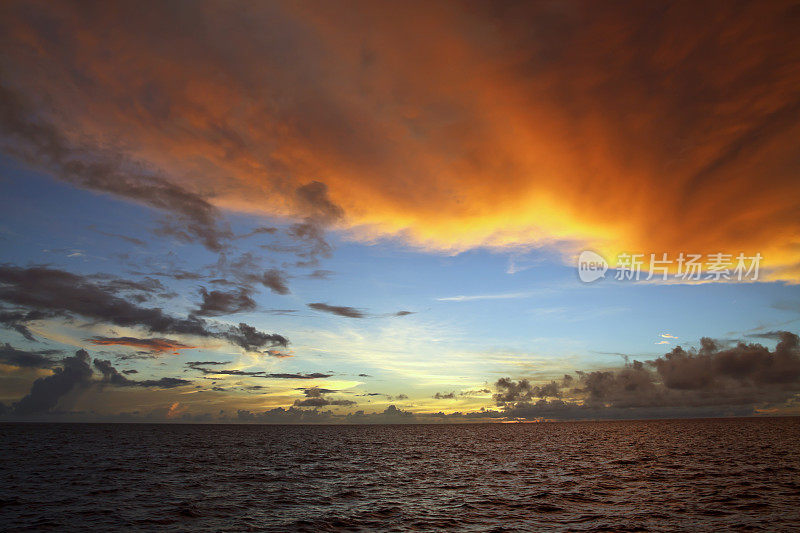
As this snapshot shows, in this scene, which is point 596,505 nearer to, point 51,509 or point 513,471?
point 513,471

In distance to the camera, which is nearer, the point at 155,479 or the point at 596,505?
the point at 596,505

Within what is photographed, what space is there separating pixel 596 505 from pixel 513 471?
21977 mm

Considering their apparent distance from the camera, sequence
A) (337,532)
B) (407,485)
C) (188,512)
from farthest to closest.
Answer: (407,485), (188,512), (337,532)

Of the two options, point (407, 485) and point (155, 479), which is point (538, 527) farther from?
point (155, 479)

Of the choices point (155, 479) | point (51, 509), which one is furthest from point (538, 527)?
point (155, 479)

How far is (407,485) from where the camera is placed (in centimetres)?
4225

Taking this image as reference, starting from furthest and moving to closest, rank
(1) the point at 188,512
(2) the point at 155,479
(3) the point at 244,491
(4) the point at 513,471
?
(4) the point at 513,471 < (2) the point at 155,479 < (3) the point at 244,491 < (1) the point at 188,512

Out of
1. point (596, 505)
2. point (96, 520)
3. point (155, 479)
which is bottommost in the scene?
point (155, 479)

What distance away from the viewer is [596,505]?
1214 inches

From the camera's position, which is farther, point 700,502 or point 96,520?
point 700,502

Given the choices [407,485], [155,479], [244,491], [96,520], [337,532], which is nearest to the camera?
[337,532]

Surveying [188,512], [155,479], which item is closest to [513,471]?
[188,512]

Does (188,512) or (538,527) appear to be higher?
(538,527)

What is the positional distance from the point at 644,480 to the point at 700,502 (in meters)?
11.2
